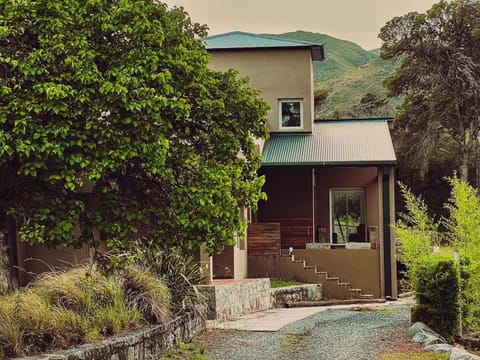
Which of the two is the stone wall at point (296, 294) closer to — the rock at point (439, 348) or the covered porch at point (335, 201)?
the covered porch at point (335, 201)

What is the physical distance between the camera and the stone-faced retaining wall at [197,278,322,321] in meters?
14.0

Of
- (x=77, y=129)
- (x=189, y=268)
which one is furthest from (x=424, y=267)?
(x=77, y=129)

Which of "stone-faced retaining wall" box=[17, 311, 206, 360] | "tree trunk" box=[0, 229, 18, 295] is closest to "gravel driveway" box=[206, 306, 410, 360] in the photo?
"stone-faced retaining wall" box=[17, 311, 206, 360]

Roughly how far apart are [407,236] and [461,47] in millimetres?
24197

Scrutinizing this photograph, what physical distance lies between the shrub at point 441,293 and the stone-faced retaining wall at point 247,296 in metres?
3.90

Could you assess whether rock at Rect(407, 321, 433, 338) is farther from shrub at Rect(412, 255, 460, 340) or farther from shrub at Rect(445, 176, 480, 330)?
shrub at Rect(445, 176, 480, 330)

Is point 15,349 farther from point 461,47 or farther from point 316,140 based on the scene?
point 461,47

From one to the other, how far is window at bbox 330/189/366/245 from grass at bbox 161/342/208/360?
14991 millimetres

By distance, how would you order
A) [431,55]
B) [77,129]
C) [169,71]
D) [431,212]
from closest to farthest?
[77,129], [169,71], [431,212], [431,55]

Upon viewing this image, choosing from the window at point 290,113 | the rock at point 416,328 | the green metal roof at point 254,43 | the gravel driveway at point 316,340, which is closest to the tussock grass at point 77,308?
the gravel driveway at point 316,340

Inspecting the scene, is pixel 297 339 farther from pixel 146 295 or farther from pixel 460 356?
pixel 460 356

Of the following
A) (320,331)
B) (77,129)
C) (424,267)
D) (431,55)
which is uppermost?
(431,55)

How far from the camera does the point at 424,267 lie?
12641 millimetres

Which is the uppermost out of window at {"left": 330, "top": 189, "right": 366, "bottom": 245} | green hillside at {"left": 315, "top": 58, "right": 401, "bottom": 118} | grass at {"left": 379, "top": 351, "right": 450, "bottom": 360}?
green hillside at {"left": 315, "top": 58, "right": 401, "bottom": 118}
